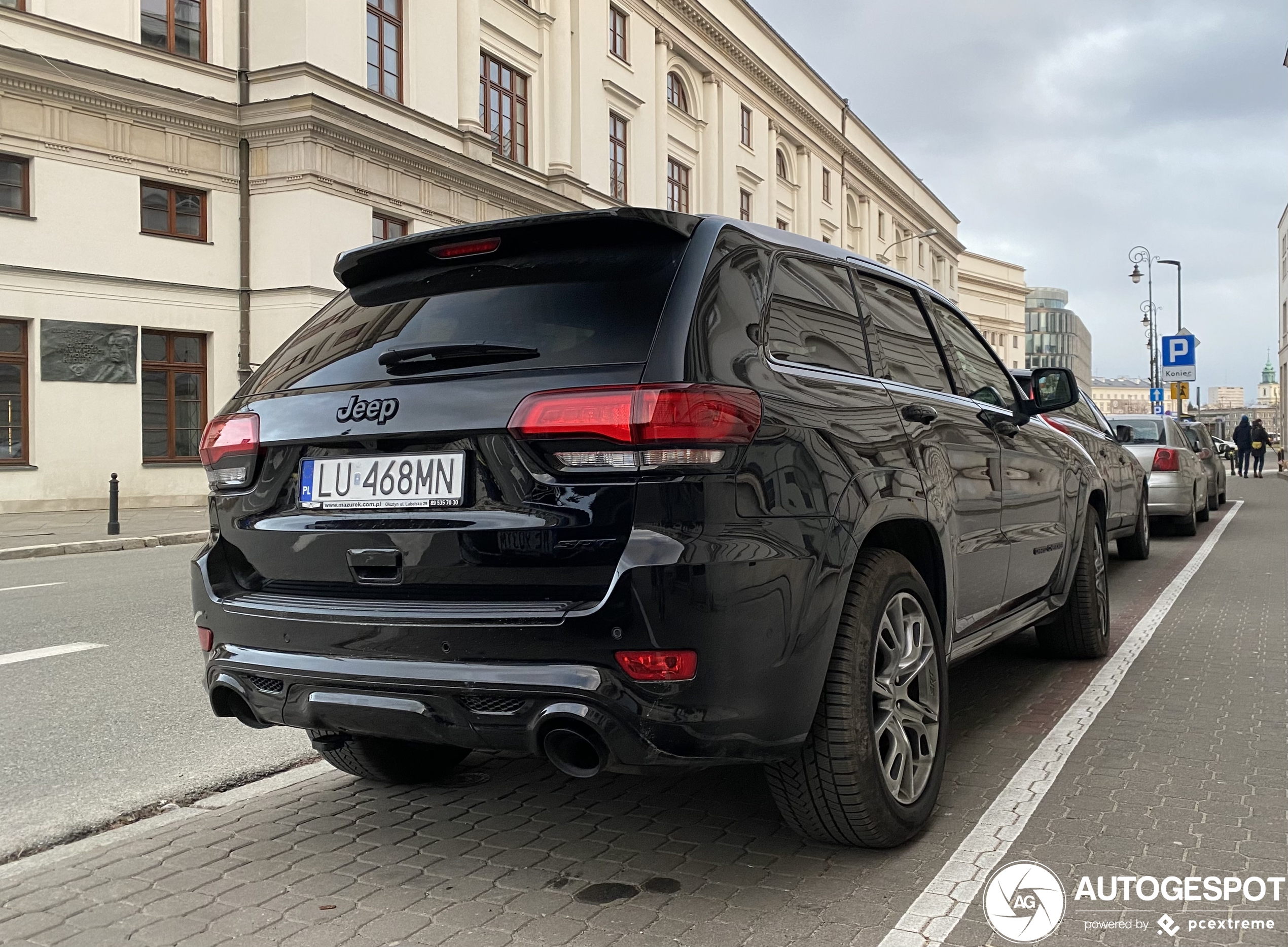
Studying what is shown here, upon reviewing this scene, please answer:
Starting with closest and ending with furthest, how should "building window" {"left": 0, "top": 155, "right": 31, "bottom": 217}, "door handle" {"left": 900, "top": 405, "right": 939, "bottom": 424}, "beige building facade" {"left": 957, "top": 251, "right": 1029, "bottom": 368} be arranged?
"door handle" {"left": 900, "top": 405, "right": 939, "bottom": 424}, "building window" {"left": 0, "top": 155, "right": 31, "bottom": 217}, "beige building facade" {"left": 957, "top": 251, "right": 1029, "bottom": 368}

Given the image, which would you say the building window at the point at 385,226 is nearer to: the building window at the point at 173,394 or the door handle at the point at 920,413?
the building window at the point at 173,394

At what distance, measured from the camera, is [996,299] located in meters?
95.5

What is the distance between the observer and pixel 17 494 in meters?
19.4

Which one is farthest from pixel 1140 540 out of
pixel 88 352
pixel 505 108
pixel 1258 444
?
pixel 1258 444

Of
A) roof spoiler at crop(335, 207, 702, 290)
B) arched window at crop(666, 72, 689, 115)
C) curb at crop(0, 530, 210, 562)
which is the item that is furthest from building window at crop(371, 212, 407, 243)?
roof spoiler at crop(335, 207, 702, 290)

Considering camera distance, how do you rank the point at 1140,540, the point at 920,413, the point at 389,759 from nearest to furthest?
the point at 920,413
the point at 389,759
the point at 1140,540

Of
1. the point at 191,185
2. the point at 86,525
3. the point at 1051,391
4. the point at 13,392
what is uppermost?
the point at 191,185

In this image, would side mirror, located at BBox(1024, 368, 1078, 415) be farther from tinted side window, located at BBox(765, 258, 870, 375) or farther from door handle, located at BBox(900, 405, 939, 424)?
tinted side window, located at BBox(765, 258, 870, 375)

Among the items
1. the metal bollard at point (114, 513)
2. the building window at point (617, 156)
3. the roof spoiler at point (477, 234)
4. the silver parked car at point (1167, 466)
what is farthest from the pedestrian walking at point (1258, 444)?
the roof spoiler at point (477, 234)

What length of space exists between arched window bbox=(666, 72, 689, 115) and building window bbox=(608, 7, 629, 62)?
3.71 m

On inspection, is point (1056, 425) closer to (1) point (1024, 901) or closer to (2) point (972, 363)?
(2) point (972, 363)

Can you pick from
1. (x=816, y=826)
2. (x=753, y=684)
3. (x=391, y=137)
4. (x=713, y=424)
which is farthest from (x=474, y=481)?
(x=391, y=137)

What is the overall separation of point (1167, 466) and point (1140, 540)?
284cm

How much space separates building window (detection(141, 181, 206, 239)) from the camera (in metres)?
Result: 21.3
